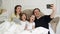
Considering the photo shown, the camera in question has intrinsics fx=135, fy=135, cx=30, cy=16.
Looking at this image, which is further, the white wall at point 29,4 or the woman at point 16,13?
the white wall at point 29,4

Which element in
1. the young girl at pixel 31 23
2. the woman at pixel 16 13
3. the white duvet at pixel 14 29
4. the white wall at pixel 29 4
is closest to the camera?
the white duvet at pixel 14 29

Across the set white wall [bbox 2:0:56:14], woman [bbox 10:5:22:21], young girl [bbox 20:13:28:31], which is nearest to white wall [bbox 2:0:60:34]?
white wall [bbox 2:0:56:14]

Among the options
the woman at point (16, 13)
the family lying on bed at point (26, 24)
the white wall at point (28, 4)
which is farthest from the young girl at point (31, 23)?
the white wall at point (28, 4)

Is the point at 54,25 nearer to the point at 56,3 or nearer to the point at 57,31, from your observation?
the point at 57,31

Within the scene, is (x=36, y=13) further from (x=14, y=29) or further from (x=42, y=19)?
(x=14, y=29)

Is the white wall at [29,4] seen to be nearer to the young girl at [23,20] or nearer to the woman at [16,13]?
the woman at [16,13]

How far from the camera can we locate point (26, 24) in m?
1.61

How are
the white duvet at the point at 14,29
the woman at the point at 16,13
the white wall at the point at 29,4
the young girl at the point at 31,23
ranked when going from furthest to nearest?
the white wall at the point at 29,4 < the woman at the point at 16,13 < the young girl at the point at 31,23 < the white duvet at the point at 14,29

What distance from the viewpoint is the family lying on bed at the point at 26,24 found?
1482 mm

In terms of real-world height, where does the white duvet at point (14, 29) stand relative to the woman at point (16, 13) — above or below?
below

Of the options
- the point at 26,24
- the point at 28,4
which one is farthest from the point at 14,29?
the point at 28,4

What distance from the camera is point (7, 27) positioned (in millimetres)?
1551

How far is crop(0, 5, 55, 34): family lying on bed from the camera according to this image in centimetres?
148

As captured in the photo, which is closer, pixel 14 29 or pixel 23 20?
pixel 14 29
